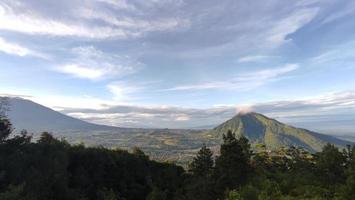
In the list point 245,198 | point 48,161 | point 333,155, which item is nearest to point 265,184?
point 245,198

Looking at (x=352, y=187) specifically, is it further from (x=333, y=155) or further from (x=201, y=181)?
(x=333, y=155)

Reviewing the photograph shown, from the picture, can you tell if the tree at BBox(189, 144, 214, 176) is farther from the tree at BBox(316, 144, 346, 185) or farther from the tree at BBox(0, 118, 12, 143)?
the tree at BBox(0, 118, 12, 143)

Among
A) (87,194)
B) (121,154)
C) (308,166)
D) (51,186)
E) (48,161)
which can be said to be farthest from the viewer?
(121,154)

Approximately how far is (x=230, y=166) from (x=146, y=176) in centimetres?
2784

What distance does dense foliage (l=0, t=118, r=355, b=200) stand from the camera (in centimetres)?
3926

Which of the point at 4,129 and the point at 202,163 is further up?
the point at 4,129

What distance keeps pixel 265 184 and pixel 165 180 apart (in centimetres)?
5014

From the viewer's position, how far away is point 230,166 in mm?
57406

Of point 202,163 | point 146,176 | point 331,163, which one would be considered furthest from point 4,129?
point 331,163

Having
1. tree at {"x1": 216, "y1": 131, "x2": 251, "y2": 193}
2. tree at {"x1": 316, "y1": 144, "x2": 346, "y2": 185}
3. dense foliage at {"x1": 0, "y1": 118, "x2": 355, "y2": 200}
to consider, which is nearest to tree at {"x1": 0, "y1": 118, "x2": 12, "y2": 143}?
dense foliage at {"x1": 0, "y1": 118, "x2": 355, "y2": 200}

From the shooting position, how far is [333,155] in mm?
61812

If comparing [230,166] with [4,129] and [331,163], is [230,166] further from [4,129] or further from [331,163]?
[4,129]

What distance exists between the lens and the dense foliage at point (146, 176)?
3926 centimetres

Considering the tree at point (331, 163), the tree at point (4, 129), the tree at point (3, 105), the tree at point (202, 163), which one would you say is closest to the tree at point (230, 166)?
the tree at point (202, 163)
